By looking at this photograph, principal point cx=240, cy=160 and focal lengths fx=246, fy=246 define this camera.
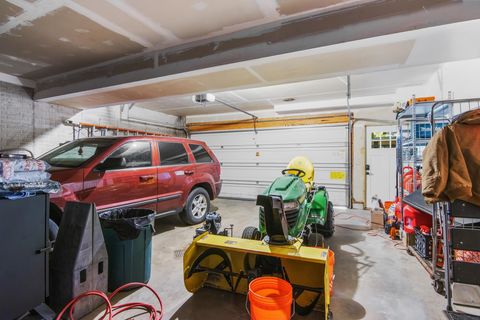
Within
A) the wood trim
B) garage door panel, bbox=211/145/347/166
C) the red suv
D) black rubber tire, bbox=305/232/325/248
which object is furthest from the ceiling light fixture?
black rubber tire, bbox=305/232/325/248

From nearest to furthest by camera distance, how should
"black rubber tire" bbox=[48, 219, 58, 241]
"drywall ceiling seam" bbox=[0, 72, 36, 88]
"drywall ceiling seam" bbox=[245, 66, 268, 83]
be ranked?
"black rubber tire" bbox=[48, 219, 58, 241]
"drywall ceiling seam" bbox=[245, 66, 268, 83]
"drywall ceiling seam" bbox=[0, 72, 36, 88]

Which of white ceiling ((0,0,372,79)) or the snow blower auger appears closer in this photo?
the snow blower auger

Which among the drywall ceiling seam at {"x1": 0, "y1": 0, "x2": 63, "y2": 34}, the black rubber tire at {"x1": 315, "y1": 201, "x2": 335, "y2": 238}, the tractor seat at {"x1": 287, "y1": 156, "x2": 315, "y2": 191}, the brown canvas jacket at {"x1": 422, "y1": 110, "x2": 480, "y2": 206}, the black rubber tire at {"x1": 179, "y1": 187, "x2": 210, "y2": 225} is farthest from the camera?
the black rubber tire at {"x1": 179, "y1": 187, "x2": 210, "y2": 225}

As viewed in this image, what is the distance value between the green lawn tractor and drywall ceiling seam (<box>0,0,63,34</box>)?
270cm

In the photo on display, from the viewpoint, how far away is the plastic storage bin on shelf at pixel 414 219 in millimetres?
3229

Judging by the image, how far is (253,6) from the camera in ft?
7.87

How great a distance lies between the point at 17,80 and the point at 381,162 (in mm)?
8264

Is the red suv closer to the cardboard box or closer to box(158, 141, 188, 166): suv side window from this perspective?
box(158, 141, 188, 166): suv side window

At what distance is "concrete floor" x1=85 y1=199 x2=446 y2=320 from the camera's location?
7.11 feet

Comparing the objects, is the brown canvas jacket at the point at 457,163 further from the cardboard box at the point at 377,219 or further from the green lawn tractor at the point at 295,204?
the cardboard box at the point at 377,219

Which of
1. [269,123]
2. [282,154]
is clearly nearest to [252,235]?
[282,154]

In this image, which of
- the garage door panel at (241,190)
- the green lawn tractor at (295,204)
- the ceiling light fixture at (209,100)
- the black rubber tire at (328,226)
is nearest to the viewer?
the green lawn tractor at (295,204)

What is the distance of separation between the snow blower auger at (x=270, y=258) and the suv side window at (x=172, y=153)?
1885 millimetres

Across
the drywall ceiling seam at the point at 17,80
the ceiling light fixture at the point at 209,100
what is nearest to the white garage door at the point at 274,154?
the ceiling light fixture at the point at 209,100
